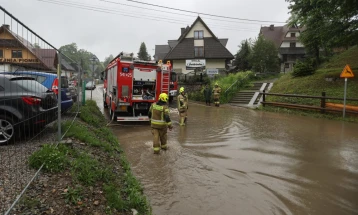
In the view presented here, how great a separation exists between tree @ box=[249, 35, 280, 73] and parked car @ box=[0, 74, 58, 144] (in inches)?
1315

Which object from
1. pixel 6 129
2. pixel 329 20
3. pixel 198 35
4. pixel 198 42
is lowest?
pixel 6 129

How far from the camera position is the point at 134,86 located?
38.4 ft

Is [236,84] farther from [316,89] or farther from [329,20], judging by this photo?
[329,20]

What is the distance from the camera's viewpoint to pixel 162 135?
7500 mm

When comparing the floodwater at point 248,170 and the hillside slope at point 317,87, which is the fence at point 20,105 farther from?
the hillside slope at point 317,87

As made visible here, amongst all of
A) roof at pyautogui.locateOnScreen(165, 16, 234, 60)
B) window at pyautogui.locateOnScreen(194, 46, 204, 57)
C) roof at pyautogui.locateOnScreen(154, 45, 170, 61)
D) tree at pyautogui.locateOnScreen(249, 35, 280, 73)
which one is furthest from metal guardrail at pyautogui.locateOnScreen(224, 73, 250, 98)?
roof at pyautogui.locateOnScreen(154, 45, 170, 61)

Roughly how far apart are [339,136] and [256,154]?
4.20 metres

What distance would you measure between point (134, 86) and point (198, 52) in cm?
2558

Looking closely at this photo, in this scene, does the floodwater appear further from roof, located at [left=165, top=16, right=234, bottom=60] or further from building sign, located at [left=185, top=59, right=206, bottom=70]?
roof, located at [left=165, top=16, right=234, bottom=60]

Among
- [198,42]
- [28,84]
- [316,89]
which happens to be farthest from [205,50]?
[28,84]

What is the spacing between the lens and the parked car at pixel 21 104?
4621mm

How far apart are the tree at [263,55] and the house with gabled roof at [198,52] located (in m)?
3.49

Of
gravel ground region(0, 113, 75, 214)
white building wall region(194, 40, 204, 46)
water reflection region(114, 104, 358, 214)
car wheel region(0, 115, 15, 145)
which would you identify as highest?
white building wall region(194, 40, 204, 46)

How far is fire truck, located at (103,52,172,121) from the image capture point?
1122 centimetres
